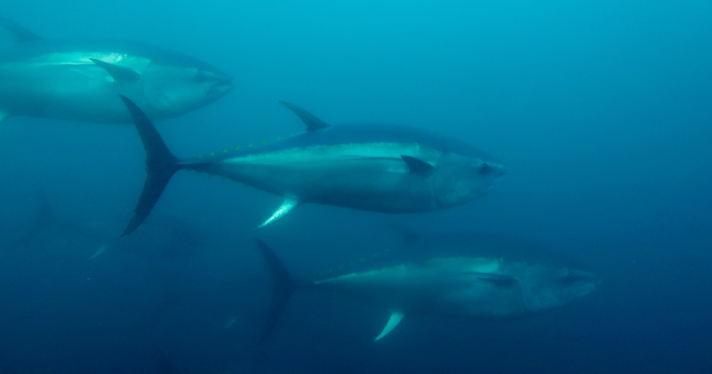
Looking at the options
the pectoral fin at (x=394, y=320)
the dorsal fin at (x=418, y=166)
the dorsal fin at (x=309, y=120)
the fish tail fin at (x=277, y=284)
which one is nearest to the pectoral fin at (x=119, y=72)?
the dorsal fin at (x=309, y=120)

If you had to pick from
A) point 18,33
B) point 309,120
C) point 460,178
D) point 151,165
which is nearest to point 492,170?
point 460,178

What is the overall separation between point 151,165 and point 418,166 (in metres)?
1.68

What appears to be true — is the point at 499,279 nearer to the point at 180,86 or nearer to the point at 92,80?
the point at 180,86

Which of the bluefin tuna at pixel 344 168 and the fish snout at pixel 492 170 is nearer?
the bluefin tuna at pixel 344 168

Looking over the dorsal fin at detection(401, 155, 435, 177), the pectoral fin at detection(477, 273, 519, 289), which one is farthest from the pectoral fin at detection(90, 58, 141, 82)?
the pectoral fin at detection(477, 273, 519, 289)

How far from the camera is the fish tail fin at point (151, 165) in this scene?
240 centimetres

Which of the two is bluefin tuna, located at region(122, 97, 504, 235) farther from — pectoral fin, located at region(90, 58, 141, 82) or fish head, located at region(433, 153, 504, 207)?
pectoral fin, located at region(90, 58, 141, 82)

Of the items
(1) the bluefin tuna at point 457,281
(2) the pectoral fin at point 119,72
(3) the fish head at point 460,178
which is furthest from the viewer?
(1) the bluefin tuna at point 457,281

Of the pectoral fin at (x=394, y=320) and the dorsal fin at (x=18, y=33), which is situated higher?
the pectoral fin at (x=394, y=320)

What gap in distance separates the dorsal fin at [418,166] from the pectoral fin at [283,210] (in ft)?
2.57

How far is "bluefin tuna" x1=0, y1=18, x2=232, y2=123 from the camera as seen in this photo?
315cm

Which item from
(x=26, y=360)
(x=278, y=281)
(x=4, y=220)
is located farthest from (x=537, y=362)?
(x=4, y=220)

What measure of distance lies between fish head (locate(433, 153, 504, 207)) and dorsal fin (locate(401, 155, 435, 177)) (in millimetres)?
71

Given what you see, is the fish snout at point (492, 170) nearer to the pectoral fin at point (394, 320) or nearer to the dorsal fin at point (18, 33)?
the pectoral fin at point (394, 320)
